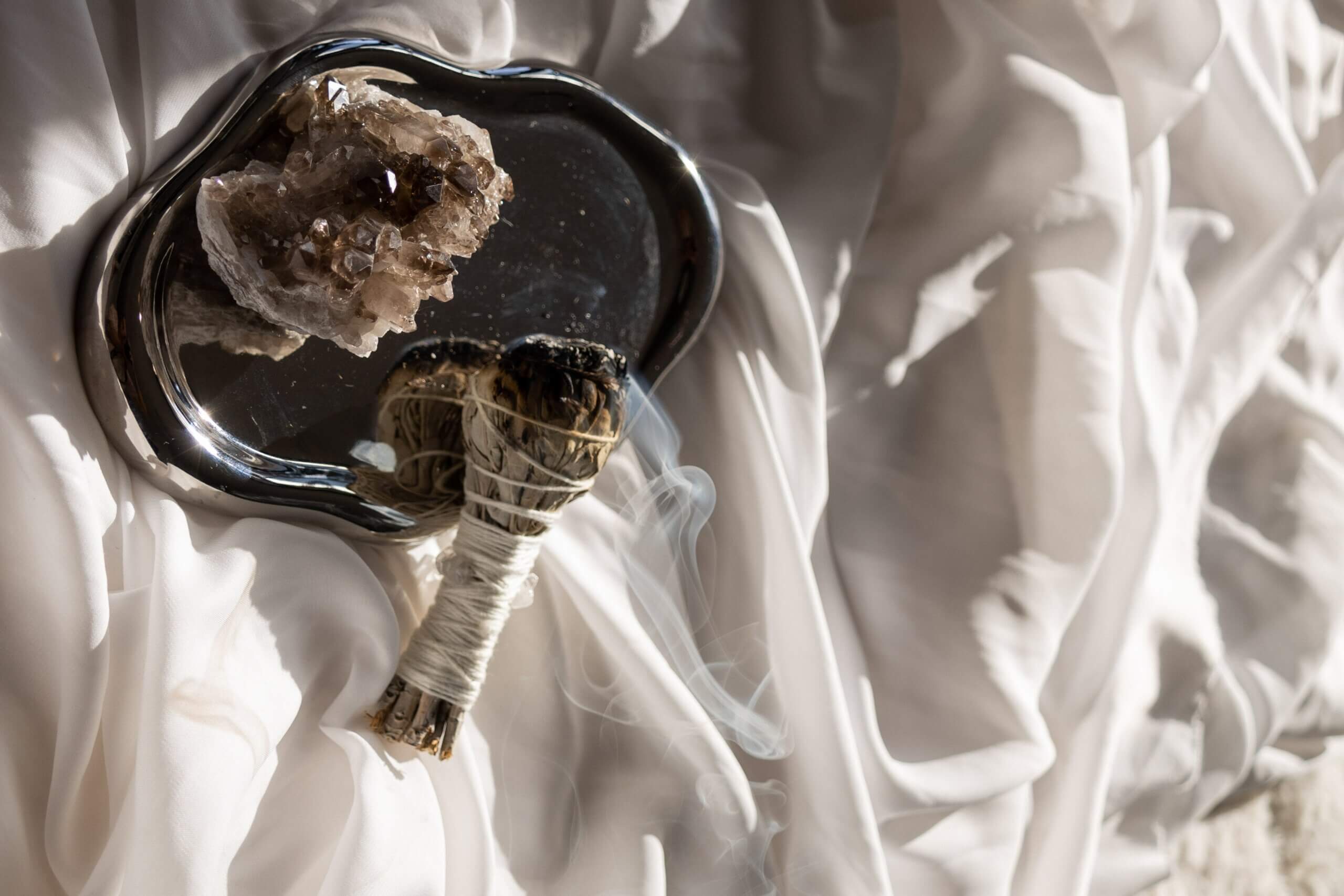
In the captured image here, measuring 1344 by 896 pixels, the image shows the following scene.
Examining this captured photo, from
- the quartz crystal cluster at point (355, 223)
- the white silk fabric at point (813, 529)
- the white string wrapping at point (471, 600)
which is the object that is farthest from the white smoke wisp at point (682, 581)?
the quartz crystal cluster at point (355, 223)

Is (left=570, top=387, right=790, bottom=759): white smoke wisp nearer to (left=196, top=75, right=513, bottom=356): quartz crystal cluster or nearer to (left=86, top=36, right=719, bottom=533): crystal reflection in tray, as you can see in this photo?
(left=86, top=36, right=719, bottom=533): crystal reflection in tray

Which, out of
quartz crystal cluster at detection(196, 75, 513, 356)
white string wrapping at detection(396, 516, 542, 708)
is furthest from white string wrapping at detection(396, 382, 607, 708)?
quartz crystal cluster at detection(196, 75, 513, 356)

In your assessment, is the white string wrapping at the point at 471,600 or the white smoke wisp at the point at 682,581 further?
the white smoke wisp at the point at 682,581

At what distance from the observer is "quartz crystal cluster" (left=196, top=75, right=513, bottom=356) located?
49 centimetres

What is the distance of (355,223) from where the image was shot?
491 mm

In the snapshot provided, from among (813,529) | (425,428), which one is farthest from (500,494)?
(813,529)

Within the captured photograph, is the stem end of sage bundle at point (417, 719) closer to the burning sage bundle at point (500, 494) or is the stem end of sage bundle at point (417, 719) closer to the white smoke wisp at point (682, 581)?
the burning sage bundle at point (500, 494)

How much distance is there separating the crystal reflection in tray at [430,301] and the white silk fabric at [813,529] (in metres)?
0.04

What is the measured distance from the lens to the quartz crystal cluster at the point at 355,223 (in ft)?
1.61

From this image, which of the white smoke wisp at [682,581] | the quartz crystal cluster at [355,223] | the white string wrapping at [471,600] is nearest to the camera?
the quartz crystal cluster at [355,223]

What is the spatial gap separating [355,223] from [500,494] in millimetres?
187

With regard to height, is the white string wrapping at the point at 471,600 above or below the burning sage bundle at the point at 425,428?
below

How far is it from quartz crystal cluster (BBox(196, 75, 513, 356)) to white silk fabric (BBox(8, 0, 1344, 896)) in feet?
0.36

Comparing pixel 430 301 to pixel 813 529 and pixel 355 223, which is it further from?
pixel 813 529
